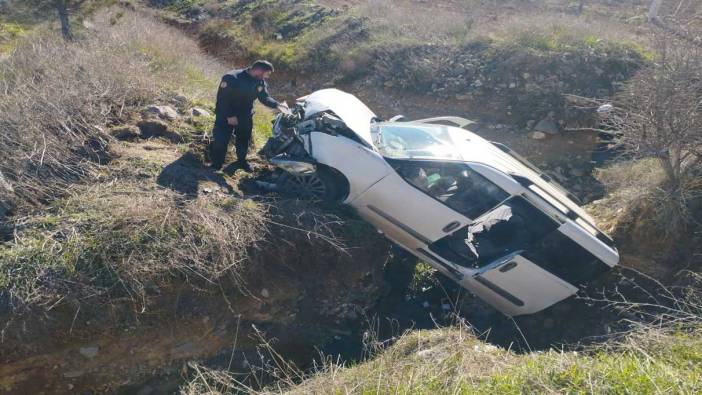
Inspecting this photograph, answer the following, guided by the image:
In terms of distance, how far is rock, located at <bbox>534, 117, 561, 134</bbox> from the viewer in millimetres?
9172

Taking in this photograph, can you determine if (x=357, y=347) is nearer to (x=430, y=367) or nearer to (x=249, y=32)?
(x=430, y=367)

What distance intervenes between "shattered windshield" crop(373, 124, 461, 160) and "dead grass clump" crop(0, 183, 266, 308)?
1614 mm

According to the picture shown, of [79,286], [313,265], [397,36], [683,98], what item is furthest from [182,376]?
[397,36]

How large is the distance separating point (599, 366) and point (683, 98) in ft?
12.8

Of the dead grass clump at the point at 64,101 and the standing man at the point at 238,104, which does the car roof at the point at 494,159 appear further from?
the dead grass clump at the point at 64,101

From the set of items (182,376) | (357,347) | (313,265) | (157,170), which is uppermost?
(157,170)

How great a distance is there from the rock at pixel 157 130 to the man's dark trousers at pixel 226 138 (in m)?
0.58

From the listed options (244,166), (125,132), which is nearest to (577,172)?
(244,166)

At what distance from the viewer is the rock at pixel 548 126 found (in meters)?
9.17

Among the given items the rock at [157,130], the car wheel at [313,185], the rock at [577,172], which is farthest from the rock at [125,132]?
the rock at [577,172]

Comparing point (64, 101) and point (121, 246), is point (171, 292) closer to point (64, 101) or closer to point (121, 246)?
point (121, 246)

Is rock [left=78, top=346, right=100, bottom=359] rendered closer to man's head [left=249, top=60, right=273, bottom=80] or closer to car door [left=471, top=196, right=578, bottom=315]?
man's head [left=249, top=60, right=273, bottom=80]

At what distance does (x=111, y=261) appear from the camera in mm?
4055

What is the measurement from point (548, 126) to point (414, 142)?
5159mm
